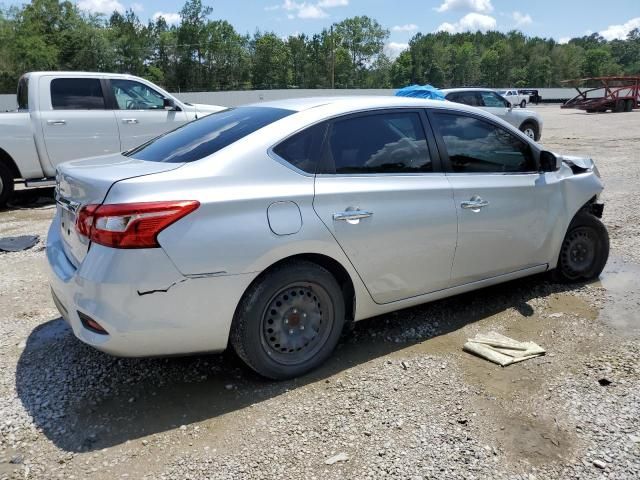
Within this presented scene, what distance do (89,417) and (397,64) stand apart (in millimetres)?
115888

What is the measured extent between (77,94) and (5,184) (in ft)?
5.69

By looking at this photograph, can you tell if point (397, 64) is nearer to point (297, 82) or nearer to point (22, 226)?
point (297, 82)

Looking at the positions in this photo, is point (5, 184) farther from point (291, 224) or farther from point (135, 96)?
point (291, 224)

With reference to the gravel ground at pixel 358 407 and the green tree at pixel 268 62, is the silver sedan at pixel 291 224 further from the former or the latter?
the green tree at pixel 268 62

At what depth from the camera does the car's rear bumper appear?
2686 mm

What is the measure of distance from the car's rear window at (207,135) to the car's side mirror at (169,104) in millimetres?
5724

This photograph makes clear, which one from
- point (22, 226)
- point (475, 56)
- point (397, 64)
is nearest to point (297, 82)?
point (397, 64)

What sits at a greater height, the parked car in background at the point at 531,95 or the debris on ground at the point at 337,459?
the parked car in background at the point at 531,95

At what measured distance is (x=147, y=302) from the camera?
2730 millimetres

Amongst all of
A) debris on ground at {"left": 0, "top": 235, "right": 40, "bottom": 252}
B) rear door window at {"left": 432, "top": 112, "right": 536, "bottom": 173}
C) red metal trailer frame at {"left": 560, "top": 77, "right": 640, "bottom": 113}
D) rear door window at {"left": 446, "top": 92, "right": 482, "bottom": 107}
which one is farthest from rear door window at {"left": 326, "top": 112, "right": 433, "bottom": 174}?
red metal trailer frame at {"left": 560, "top": 77, "right": 640, "bottom": 113}

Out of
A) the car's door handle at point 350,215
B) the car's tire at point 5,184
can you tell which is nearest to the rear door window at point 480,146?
the car's door handle at point 350,215

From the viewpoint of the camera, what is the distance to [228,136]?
10.7 ft

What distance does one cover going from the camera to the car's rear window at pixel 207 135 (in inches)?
126

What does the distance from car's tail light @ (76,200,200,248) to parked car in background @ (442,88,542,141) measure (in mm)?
13478
